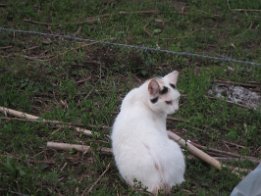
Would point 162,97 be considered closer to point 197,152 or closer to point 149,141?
point 149,141

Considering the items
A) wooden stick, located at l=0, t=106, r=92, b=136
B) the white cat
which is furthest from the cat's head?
wooden stick, located at l=0, t=106, r=92, b=136

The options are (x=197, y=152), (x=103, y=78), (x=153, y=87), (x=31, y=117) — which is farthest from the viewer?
(x=103, y=78)

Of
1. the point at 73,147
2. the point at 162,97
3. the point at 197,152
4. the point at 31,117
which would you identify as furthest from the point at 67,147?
the point at 197,152

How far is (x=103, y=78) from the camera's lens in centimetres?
726

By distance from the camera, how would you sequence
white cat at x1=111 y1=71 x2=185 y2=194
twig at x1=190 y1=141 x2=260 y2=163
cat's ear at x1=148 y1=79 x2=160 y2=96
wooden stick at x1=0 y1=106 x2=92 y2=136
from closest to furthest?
white cat at x1=111 y1=71 x2=185 y2=194 → cat's ear at x1=148 y1=79 x2=160 y2=96 → twig at x1=190 y1=141 x2=260 y2=163 → wooden stick at x1=0 y1=106 x2=92 y2=136

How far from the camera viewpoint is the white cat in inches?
189

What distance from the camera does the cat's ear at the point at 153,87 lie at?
16.8 ft

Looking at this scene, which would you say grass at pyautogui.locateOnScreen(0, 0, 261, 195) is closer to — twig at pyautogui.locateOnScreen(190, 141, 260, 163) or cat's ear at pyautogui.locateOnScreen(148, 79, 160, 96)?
twig at pyautogui.locateOnScreen(190, 141, 260, 163)

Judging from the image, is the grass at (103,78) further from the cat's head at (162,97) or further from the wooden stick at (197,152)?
the cat's head at (162,97)

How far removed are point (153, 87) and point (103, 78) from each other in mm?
2182

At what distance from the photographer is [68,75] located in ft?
23.8

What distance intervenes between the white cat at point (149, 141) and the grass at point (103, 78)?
226 millimetres

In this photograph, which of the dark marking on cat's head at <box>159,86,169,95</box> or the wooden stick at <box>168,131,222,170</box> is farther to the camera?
the wooden stick at <box>168,131,222,170</box>

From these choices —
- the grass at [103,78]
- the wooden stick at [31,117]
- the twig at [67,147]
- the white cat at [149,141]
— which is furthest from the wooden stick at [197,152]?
the wooden stick at [31,117]
